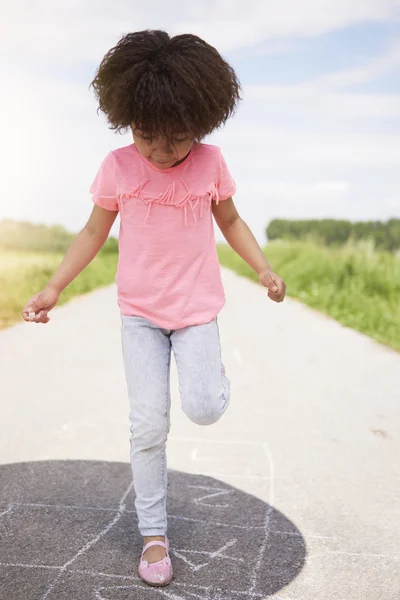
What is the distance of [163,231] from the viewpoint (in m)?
2.82

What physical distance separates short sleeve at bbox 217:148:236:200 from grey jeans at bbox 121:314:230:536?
19.4 inches

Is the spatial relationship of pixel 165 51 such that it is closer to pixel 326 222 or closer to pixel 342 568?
pixel 342 568

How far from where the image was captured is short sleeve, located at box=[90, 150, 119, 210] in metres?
2.84

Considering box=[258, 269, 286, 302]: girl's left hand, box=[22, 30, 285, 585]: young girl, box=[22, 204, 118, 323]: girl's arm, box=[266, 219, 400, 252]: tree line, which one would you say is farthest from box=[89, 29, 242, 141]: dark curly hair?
box=[266, 219, 400, 252]: tree line

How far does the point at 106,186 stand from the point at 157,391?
763 mm

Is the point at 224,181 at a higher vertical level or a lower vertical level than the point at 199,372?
higher

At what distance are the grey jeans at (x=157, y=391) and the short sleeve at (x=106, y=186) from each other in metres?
0.43

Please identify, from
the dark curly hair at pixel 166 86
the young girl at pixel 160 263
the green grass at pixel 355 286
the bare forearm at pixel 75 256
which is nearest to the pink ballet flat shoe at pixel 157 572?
the young girl at pixel 160 263

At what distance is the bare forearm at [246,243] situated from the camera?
3090 millimetres

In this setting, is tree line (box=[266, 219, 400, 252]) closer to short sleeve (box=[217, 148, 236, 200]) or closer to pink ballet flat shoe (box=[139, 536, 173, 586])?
short sleeve (box=[217, 148, 236, 200])

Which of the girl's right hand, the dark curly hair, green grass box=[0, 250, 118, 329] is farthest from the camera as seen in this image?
green grass box=[0, 250, 118, 329]

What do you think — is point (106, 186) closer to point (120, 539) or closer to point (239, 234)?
point (239, 234)

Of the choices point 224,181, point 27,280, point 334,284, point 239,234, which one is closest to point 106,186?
point 224,181

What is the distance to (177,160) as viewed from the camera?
2.78 m
